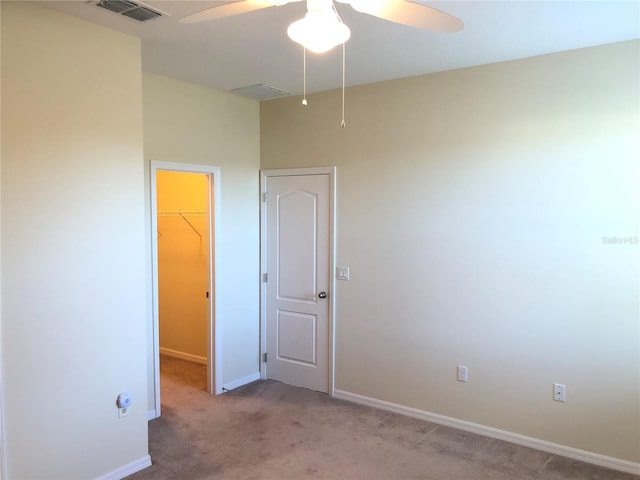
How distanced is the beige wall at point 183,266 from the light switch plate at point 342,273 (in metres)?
1.66

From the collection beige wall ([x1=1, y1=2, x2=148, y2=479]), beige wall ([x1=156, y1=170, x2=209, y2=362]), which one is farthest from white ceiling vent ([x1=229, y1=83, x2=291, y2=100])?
beige wall ([x1=1, y1=2, x2=148, y2=479])

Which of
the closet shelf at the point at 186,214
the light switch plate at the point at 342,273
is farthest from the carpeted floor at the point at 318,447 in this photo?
the closet shelf at the point at 186,214

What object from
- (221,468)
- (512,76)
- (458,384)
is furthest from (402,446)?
(512,76)

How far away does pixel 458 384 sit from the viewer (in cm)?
373

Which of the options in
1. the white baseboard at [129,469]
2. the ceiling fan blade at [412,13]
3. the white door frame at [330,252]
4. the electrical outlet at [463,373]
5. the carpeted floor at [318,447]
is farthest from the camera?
the white door frame at [330,252]

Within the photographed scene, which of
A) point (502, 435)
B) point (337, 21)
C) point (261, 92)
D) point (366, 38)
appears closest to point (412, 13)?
point (337, 21)

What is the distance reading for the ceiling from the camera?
2.55 meters

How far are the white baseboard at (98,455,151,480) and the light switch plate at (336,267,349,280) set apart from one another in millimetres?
2050

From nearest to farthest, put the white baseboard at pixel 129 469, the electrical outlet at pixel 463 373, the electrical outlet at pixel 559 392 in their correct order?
the white baseboard at pixel 129 469 → the electrical outlet at pixel 559 392 → the electrical outlet at pixel 463 373

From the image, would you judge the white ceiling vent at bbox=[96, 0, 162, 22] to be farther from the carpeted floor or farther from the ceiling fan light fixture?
the carpeted floor

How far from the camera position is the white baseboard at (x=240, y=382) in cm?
453

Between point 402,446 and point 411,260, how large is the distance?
1.39 m

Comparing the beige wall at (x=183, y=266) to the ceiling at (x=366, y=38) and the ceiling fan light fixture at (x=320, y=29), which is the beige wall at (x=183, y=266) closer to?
the ceiling at (x=366, y=38)

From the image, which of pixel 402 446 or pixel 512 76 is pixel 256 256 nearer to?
pixel 402 446
